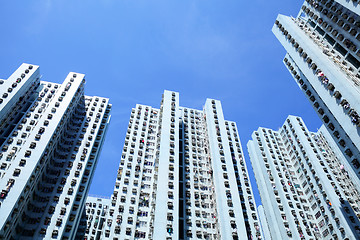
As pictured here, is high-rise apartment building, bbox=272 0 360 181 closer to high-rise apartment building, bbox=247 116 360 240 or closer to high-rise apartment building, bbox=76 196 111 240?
high-rise apartment building, bbox=247 116 360 240

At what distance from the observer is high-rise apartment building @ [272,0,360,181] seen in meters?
30.6

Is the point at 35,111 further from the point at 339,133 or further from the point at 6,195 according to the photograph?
the point at 339,133

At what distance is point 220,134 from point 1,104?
41.9 meters

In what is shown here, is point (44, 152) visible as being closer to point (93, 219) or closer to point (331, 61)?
point (93, 219)

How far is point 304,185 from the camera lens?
5769cm

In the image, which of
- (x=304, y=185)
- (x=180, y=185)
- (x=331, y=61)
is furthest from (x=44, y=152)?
(x=304, y=185)

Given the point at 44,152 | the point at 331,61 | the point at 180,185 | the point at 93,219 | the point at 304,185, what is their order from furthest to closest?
the point at 93,219, the point at 304,185, the point at 180,185, the point at 44,152, the point at 331,61

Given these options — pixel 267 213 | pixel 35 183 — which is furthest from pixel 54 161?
pixel 267 213

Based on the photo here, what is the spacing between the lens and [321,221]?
1951 inches

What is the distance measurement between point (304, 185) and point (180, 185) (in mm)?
28236

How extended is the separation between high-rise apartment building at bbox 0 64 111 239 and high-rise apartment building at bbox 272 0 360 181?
136ft

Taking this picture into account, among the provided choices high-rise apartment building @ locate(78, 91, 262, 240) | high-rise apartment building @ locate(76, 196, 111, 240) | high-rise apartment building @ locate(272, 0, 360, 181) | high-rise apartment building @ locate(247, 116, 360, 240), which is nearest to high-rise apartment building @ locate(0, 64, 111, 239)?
high-rise apartment building @ locate(78, 91, 262, 240)

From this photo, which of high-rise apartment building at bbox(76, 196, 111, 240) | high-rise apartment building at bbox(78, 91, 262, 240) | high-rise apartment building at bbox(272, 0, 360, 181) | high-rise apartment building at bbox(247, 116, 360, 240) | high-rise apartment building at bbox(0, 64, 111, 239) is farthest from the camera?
high-rise apartment building at bbox(76, 196, 111, 240)

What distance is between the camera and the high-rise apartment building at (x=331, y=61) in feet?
100
